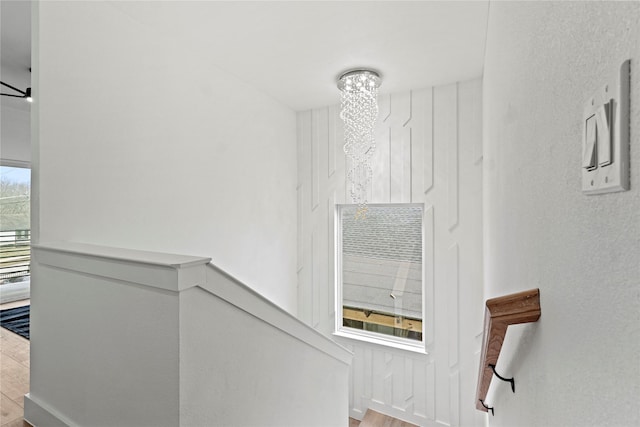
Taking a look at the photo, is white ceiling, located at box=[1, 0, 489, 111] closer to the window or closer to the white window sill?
the window

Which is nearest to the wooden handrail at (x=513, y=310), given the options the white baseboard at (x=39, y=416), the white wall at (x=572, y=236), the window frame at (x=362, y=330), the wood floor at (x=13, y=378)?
the white wall at (x=572, y=236)

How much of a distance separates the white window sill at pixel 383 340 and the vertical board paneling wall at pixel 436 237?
0.05m

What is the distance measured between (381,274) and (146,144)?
7.78 feet

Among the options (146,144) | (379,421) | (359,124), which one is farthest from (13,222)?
(379,421)

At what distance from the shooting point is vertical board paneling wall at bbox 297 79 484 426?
2789 millimetres

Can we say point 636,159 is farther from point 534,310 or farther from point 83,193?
point 83,193

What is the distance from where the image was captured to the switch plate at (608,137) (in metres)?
0.32

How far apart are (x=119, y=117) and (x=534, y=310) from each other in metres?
2.17

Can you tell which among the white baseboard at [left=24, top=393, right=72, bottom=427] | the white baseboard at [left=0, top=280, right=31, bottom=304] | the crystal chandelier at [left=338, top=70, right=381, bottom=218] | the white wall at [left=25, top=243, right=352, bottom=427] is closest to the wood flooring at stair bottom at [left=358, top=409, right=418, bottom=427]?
the white wall at [left=25, top=243, right=352, bottom=427]

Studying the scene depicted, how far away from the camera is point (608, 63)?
0.36m

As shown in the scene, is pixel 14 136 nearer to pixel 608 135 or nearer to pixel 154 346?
pixel 154 346

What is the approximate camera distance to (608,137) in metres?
0.34

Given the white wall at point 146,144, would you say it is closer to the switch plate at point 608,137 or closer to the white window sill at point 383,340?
the white window sill at point 383,340

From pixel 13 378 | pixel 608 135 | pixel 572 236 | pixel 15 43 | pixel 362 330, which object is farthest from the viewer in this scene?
pixel 362 330
